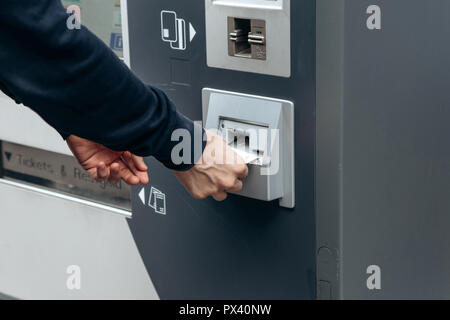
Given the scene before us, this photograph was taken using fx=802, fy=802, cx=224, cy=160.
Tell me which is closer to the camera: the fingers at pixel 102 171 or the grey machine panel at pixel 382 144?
the grey machine panel at pixel 382 144

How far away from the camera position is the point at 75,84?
5.63ft

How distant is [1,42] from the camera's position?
1.67m

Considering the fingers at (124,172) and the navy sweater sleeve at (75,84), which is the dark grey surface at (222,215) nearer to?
the fingers at (124,172)

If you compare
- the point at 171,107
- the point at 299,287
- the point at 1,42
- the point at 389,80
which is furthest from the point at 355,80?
the point at 1,42

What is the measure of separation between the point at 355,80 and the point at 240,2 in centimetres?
33

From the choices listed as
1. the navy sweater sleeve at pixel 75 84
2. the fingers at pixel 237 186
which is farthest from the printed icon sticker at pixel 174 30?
the fingers at pixel 237 186

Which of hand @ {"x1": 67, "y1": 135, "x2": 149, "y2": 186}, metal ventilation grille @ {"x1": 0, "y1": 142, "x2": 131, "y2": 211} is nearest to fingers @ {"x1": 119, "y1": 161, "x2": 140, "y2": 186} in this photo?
hand @ {"x1": 67, "y1": 135, "x2": 149, "y2": 186}

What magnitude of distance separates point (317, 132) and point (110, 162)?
57 cm

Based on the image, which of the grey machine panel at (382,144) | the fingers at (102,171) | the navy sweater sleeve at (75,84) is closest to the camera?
the navy sweater sleeve at (75,84)

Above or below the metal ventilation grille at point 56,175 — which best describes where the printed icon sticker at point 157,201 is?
above

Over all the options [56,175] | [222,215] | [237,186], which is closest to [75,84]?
[237,186]

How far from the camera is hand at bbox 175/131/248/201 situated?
1.94 m

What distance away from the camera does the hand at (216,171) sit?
1936mm
